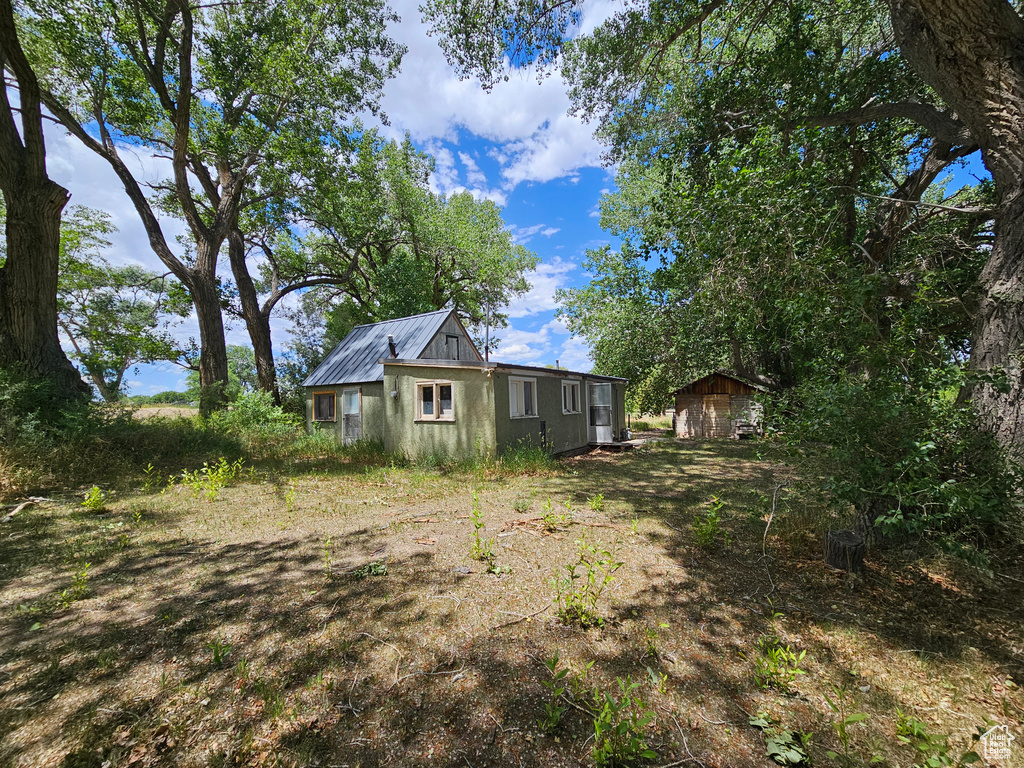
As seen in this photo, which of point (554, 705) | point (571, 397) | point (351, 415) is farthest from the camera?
point (351, 415)

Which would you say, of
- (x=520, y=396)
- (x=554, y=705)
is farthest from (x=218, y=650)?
(x=520, y=396)

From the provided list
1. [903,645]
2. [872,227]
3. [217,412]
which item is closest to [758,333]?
[872,227]

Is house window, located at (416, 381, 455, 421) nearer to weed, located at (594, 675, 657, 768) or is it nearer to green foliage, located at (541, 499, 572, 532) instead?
green foliage, located at (541, 499, 572, 532)

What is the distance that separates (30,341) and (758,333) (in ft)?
49.7

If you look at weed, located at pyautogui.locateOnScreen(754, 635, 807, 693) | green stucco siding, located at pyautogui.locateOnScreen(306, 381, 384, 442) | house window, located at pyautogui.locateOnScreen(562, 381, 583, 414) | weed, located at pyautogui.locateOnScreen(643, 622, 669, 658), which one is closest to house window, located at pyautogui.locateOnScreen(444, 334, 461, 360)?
green stucco siding, located at pyautogui.locateOnScreen(306, 381, 384, 442)

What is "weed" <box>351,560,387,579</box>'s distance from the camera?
3.85 metres

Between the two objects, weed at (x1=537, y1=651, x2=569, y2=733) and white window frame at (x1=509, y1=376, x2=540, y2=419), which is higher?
white window frame at (x1=509, y1=376, x2=540, y2=419)

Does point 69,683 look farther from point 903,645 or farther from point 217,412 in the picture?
point 217,412

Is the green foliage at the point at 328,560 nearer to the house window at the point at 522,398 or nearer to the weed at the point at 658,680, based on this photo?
the weed at the point at 658,680

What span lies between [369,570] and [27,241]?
10441 mm

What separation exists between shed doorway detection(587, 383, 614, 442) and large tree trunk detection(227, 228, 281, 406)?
1351 centimetres

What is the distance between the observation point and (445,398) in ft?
35.2

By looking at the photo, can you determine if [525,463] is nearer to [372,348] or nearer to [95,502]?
[95,502]

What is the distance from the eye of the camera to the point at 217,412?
13.0 meters
